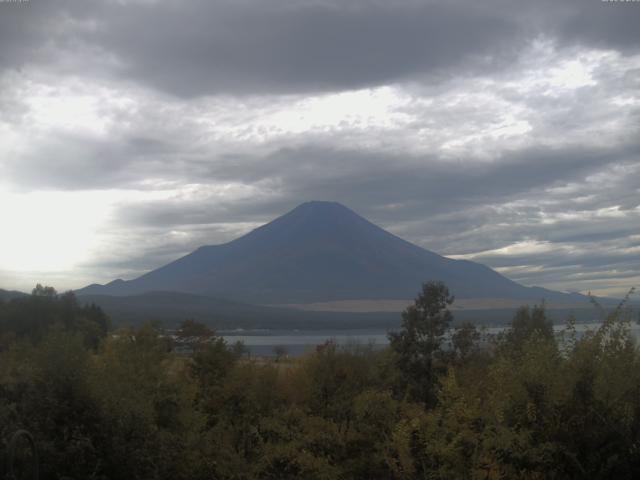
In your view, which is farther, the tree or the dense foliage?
the tree

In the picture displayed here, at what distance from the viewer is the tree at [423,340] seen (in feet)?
98.2

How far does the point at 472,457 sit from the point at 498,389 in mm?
1357

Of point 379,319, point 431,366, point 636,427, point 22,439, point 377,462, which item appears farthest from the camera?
point 379,319

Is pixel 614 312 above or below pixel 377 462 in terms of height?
→ above

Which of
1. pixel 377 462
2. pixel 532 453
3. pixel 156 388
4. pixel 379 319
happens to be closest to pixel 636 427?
pixel 532 453

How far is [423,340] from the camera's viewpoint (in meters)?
31.0

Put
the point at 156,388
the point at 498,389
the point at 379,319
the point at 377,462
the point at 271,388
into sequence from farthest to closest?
the point at 379,319 → the point at 271,388 → the point at 156,388 → the point at 377,462 → the point at 498,389

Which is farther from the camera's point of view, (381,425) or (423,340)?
(423,340)

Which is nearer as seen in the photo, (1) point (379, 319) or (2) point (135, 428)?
(2) point (135, 428)

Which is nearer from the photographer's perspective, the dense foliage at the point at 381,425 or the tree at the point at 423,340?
the dense foliage at the point at 381,425

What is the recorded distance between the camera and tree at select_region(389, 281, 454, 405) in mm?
29938

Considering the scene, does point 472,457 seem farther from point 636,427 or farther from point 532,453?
point 636,427

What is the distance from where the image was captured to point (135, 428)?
13469 millimetres

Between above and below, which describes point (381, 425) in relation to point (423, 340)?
below
